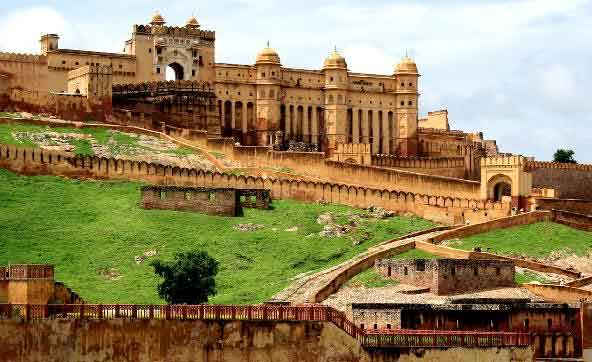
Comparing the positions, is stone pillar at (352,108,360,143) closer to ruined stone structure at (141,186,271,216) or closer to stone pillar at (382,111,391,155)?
stone pillar at (382,111,391,155)

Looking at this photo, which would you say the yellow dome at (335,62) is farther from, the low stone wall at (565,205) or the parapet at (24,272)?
the parapet at (24,272)

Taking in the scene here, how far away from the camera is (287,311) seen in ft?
124

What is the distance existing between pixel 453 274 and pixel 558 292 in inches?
140

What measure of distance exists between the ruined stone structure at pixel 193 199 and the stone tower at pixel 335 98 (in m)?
18.3

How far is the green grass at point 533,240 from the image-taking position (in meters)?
64.6

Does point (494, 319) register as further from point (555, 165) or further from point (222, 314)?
point (555, 165)

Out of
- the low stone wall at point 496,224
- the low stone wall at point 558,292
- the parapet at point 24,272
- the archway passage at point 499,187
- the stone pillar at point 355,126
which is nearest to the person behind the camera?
the parapet at point 24,272

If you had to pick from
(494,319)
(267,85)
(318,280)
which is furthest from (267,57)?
(494,319)

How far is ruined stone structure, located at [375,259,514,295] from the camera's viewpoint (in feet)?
185

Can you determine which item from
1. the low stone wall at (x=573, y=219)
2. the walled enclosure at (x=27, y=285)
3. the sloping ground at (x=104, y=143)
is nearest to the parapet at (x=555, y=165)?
the low stone wall at (x=573, y=219)

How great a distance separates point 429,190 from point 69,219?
17.5m

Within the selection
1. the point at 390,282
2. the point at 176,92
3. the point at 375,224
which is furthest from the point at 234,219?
the point at 176,92

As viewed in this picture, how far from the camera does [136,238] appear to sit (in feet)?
204

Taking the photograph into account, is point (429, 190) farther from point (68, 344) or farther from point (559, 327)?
point (68, 344)
